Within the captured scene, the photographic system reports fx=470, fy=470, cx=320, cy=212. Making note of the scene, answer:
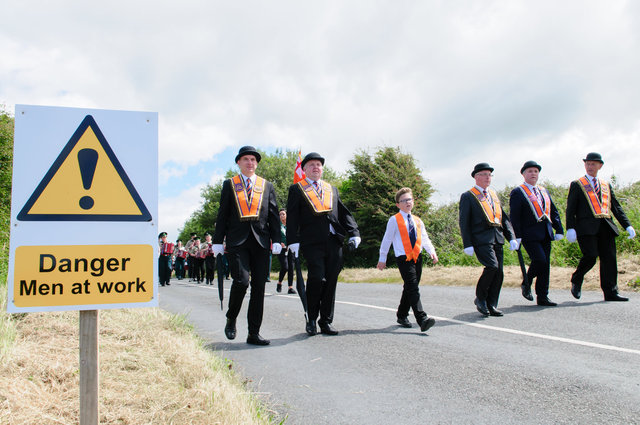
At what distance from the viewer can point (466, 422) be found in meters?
2.92

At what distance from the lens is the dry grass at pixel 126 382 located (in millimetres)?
2576

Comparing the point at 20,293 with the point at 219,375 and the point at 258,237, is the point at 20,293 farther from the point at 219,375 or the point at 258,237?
the point at 258,237

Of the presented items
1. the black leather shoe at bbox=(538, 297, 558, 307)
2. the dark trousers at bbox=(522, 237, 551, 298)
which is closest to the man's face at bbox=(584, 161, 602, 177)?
the dark trousers at bbox=(522, 237, 551, 298)

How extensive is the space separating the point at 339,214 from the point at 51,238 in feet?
14.4

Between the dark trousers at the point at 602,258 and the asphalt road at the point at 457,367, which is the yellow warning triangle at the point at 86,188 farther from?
the dark trousers at the point at 602,258

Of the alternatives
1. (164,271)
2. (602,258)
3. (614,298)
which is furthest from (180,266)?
(614,298)

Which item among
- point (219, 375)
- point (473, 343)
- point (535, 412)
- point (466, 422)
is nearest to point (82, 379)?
point (219, 375)

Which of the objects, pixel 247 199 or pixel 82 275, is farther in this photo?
pixel 247 199

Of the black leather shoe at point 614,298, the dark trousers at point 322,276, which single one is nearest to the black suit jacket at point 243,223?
the dark trousers at point 322,276

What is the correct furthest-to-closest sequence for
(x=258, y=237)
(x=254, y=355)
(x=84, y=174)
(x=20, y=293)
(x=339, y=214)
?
(x=339, y=214) < (x=258, y=237) < (x=254, y=355) < (x=84, y=174) < (x=20, y=293)

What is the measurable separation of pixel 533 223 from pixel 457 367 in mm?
4052

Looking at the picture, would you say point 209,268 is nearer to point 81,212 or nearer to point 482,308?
point 482,308

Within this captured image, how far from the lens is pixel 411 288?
575 centimetres

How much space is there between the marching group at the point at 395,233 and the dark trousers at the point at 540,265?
15 millimetres
